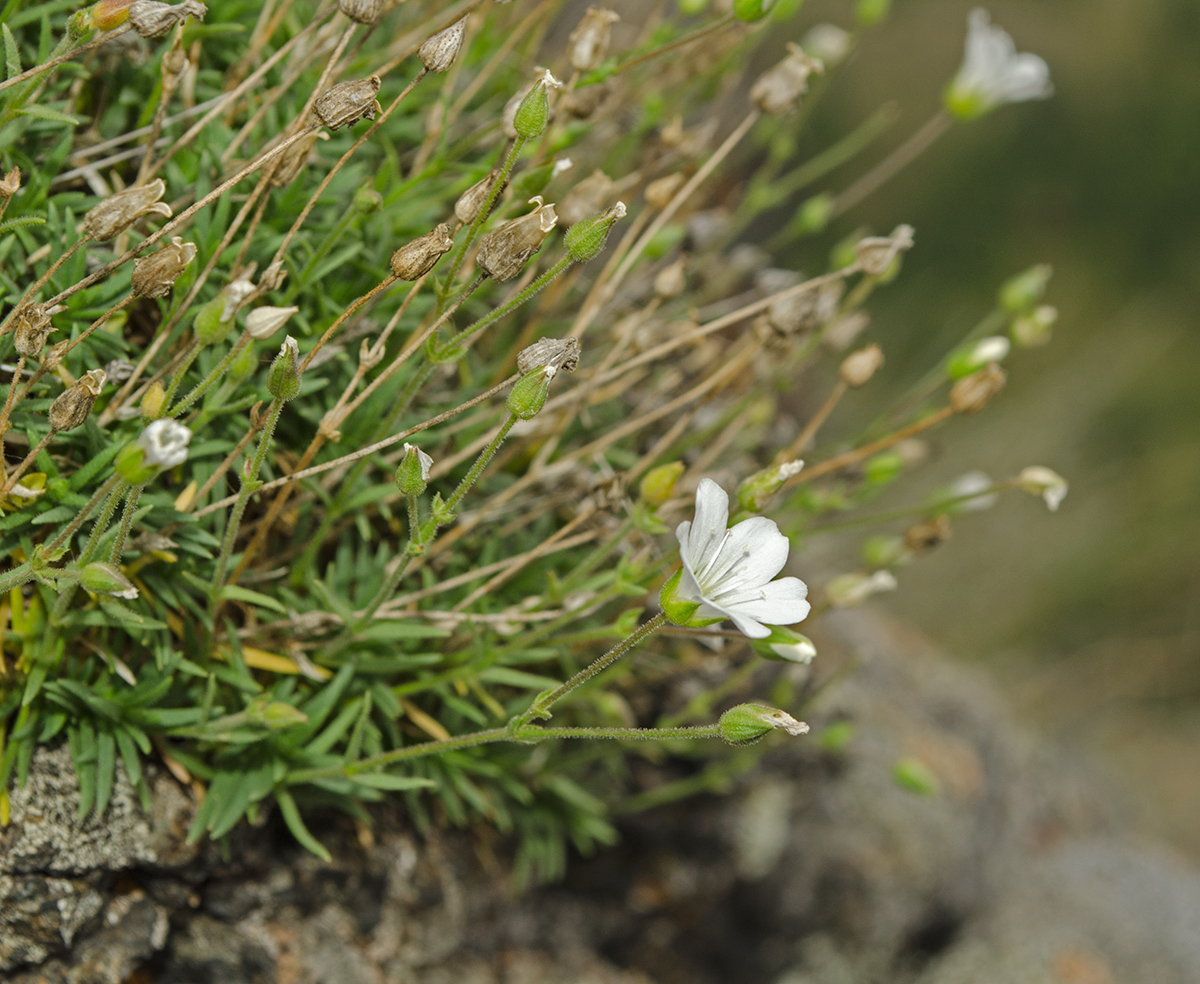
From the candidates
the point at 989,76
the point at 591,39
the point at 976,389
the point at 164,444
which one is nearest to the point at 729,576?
the point at 976,389

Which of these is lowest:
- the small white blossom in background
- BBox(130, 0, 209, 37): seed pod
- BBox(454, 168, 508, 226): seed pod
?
the small white blossom in background

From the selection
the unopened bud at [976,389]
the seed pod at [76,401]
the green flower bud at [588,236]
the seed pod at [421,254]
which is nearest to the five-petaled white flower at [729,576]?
the green flower bud at [588,236]

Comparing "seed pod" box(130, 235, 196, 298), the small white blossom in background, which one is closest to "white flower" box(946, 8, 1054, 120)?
the small white blossom in background

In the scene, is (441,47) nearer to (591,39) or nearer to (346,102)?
(346,102)

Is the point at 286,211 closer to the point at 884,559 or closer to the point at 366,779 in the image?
the point at 366,779

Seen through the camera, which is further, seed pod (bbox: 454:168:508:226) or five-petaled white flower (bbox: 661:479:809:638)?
seed pod (bbox: 454:168:508:226)

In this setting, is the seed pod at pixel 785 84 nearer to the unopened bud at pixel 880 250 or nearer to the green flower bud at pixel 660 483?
the unopened bud at pixel 880 250

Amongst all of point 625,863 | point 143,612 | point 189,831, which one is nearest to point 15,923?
point 189,831

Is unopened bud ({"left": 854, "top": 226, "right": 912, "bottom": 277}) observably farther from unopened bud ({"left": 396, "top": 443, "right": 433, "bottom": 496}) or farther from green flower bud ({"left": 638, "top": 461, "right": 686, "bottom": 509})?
unopened bud ({"left": 396, "top": 443, "right": 433, "bottom": 496})
